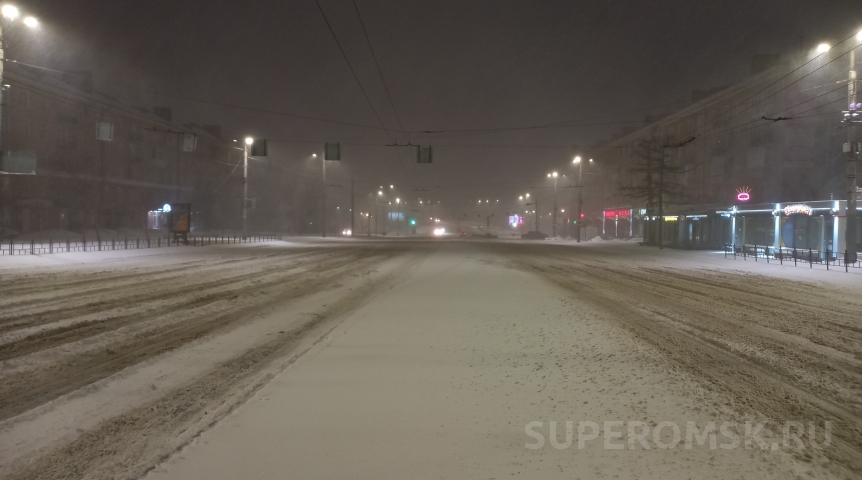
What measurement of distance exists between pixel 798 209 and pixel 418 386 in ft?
99.6

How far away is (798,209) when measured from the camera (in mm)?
29219

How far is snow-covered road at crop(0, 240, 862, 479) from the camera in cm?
415

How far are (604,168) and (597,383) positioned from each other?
283 ft

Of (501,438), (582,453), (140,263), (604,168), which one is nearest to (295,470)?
(501,438)

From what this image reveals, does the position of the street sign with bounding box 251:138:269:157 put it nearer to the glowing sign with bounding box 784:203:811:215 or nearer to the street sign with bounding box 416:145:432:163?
the street sign with bounding box 416:145:432:163

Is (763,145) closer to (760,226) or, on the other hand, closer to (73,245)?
(760,226)

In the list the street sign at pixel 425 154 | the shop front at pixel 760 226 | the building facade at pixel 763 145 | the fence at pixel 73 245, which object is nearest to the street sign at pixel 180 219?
the fence at pixel 73 245

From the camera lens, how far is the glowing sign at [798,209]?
28.8 meters

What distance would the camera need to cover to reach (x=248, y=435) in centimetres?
452

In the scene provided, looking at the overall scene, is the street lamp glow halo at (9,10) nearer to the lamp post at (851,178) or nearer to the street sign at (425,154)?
the street sign at (425,154)

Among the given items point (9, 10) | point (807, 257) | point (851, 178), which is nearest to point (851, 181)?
point (851, 178)

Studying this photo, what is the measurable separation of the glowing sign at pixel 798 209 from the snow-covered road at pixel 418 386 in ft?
61.1

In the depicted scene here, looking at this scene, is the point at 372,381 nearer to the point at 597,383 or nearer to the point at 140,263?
the point at 597,383

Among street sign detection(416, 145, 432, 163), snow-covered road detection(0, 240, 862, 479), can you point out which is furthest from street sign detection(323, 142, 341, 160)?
snow-covered road detection(0, 240, 862, 479)
